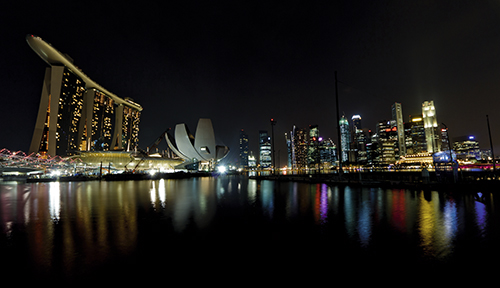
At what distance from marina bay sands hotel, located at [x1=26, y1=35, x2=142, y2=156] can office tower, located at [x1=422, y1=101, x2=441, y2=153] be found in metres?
135

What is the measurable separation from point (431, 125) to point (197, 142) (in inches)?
4638

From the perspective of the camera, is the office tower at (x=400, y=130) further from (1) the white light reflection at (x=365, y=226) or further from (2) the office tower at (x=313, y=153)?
(1) the white light reflection at (x=365, y=226)

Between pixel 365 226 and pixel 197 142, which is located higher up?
pixel 197 142

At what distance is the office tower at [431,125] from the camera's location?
120188 millimetres

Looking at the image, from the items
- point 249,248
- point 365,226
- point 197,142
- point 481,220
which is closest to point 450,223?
point 481,220

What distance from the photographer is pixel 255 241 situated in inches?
201

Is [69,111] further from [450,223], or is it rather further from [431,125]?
[431,125]

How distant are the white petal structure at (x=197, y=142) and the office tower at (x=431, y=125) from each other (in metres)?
108

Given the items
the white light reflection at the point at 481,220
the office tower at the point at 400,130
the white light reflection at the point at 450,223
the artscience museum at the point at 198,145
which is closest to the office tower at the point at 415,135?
the office tower at the point at 400,130

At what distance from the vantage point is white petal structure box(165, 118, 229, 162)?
218 ft

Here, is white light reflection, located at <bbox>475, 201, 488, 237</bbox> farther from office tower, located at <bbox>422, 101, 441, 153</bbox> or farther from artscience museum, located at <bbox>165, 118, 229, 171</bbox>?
Result: office tower, located at <bbox>422, 101, 441, 153</bbox>

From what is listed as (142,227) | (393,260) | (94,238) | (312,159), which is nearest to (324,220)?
(393,260)

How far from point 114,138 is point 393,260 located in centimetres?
12209

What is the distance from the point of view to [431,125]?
123 metres
